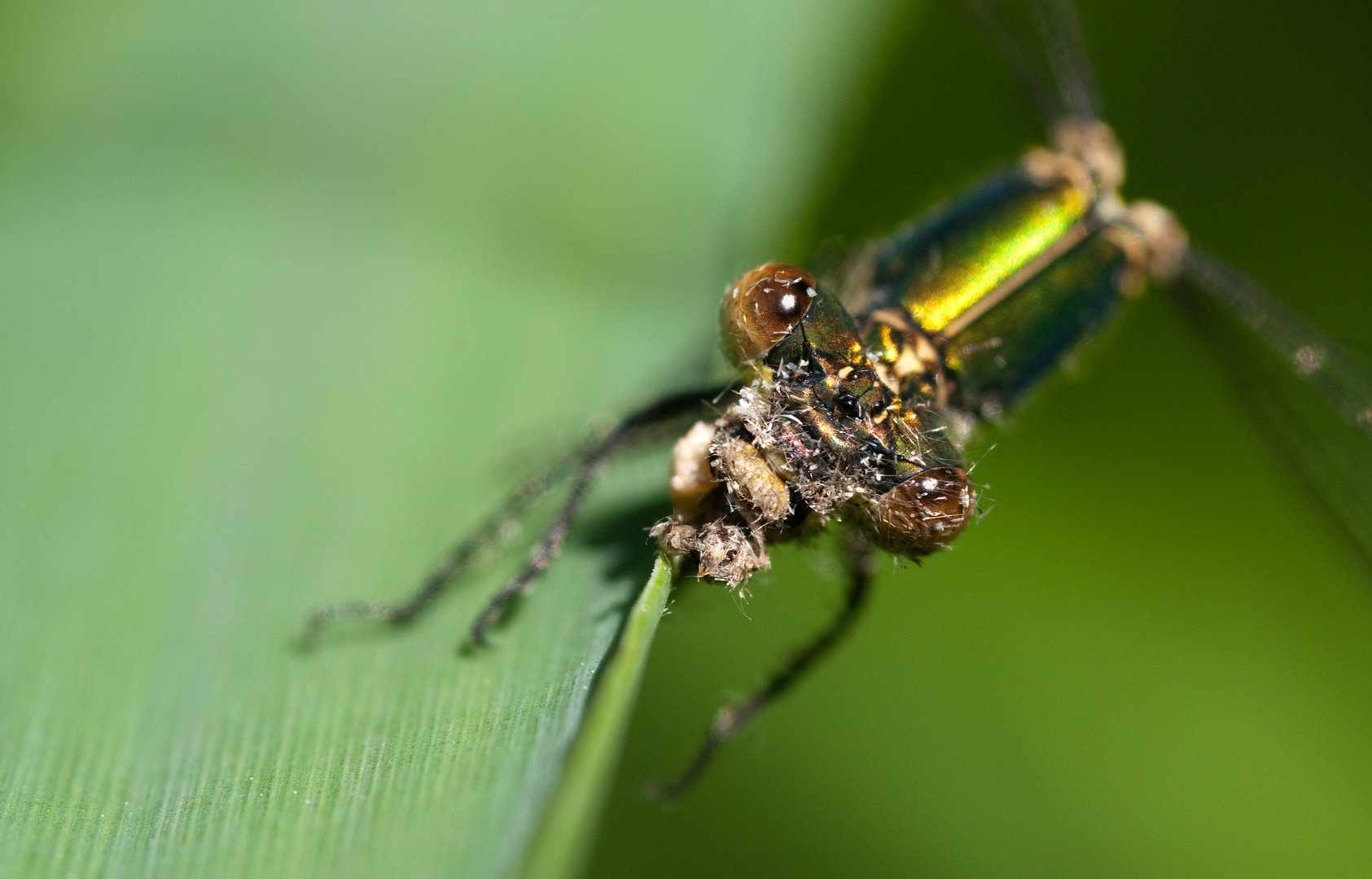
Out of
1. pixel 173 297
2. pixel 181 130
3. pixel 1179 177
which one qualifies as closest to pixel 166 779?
pixel 173 297

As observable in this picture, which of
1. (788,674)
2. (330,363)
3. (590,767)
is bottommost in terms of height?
(590,767)

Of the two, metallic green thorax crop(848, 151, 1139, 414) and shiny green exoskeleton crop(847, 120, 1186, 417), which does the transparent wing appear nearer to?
shiny green exoskeleton crop(847, 120, 1186, 417)

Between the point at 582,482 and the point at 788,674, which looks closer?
the point at 582,482

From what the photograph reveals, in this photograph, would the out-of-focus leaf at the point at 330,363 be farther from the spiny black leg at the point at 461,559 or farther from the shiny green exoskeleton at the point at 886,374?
the shiny green exoskeleton at the point at 886,374

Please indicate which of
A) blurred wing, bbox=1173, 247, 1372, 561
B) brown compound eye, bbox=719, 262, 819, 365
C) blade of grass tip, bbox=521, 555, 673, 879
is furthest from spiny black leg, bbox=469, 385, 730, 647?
blurred wing, bbox=1173, 247, 1372, 561

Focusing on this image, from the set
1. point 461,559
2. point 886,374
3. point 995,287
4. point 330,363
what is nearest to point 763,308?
point 886,374

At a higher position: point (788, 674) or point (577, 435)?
point (577, 435)

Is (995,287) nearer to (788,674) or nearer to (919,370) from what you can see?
(919,370)
